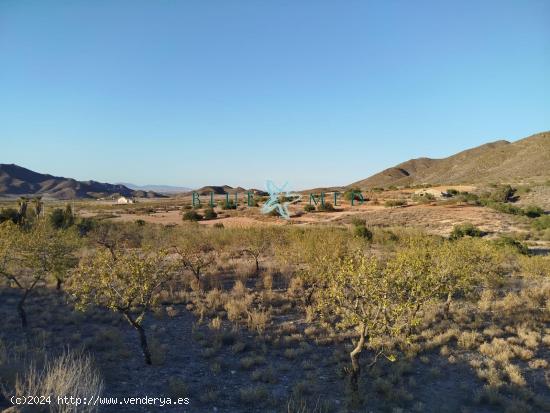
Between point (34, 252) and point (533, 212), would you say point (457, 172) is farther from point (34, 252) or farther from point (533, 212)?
point (34, 252)

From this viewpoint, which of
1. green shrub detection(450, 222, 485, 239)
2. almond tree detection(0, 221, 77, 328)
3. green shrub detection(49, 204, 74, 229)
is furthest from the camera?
green shrub detection(49, 204, 74, 229)

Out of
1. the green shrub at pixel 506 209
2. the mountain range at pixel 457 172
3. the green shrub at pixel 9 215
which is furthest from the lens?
the mountain range at pixel 457 172

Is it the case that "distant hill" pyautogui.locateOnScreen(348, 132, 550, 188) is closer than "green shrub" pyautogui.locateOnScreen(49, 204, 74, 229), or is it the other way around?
"green shrub" pyautogui.locateOnScreen(49, 204, 74, 229)

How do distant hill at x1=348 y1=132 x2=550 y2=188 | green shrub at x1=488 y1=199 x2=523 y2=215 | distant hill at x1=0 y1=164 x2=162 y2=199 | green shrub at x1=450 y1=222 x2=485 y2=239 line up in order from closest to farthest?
1. green shrub at x1=450 y1=222 x2=485 y2=239
2. green shrub at x1=488 y1=199 x2=523 y2=215
3. distant hill at x1=348 y1=132 x2=550 y2=188
4. distant hill at x1=0 y1=164 x2=162 y2=199

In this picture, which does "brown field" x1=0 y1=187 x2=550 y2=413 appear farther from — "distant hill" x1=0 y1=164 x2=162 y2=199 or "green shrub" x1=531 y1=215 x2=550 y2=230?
"distant hill" x1=0 y1=164 x2=162 y2=199

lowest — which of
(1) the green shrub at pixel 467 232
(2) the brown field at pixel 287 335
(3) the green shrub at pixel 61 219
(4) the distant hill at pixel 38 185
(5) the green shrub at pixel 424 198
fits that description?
(2) the brown field at pixel 287 335

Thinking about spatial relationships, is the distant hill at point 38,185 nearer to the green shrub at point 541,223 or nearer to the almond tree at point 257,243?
the almond tree at point 257,243

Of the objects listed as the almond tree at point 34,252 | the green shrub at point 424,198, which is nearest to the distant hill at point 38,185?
the green shrub at point 424,198

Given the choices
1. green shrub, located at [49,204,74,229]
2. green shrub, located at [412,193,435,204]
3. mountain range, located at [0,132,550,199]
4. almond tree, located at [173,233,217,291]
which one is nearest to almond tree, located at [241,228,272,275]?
almond tree, located at [173,233,217,291]

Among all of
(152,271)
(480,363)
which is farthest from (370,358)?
(152,271)

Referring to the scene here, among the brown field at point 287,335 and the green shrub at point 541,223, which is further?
the green shrub at point 541,223

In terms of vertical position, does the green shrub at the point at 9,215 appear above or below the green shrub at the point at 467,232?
above

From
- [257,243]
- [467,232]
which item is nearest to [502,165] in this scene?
[467,232]

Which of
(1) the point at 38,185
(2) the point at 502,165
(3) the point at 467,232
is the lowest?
(3) the point at 467,232
